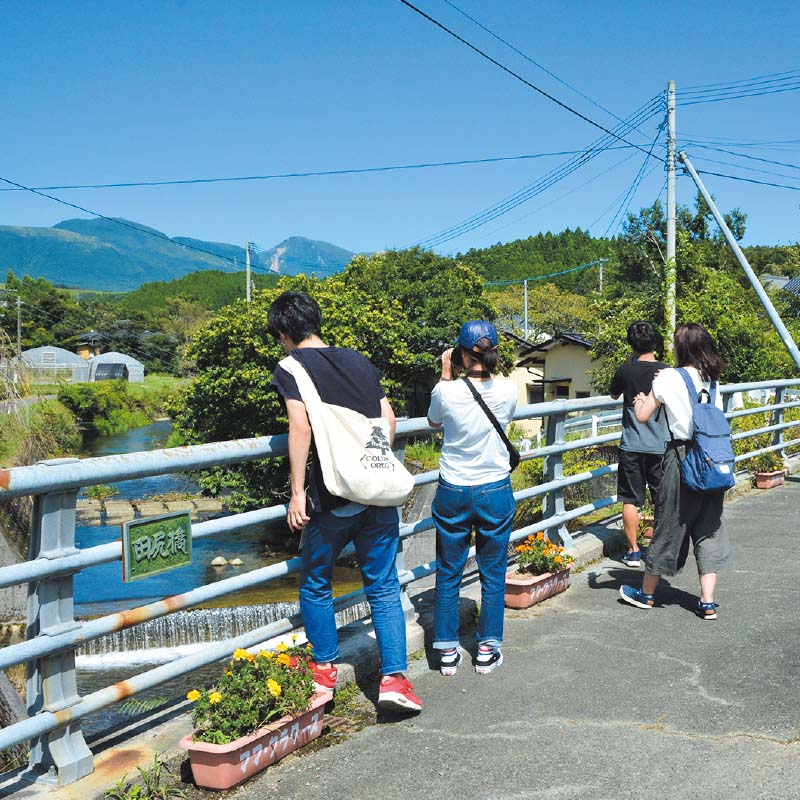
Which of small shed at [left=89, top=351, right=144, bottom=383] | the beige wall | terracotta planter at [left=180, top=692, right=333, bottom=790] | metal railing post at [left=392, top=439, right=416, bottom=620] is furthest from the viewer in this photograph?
small shed at [left=89, top=351, right=144, bottom=383]

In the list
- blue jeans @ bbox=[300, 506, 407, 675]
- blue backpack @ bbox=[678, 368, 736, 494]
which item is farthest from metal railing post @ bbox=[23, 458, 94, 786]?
blue backpack @ bbox=[678, 368, 736, 494]

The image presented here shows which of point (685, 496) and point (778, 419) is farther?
point (778, 419)

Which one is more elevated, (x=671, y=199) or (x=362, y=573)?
(x=671, y=199)

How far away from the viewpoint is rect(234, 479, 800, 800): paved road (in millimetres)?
3268

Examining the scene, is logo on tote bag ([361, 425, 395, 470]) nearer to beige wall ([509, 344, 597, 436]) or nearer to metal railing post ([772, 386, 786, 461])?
metal railing post ([772, 386, 786, 461])

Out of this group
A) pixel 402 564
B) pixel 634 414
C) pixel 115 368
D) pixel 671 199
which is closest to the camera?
pixel 402 564

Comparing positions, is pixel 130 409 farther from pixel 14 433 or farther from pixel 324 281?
pixel 14 433

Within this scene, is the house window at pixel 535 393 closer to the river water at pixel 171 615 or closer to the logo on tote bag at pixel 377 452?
the river water at pixel 171 615

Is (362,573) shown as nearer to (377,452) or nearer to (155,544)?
(377,452)

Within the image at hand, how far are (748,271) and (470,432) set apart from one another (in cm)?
1874

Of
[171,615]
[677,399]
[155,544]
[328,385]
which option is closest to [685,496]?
[677,399]

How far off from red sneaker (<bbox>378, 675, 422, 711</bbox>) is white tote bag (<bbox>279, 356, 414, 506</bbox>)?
0.81 m

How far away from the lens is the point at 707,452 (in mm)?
5262

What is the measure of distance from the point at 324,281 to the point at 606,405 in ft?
122
